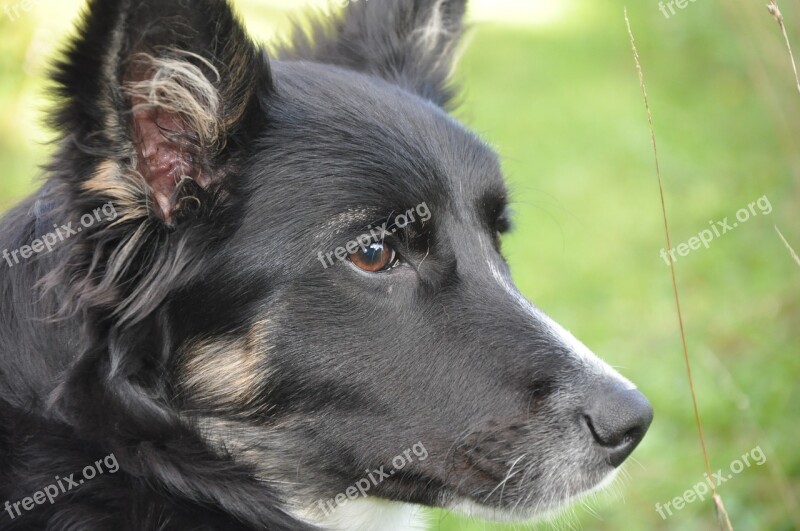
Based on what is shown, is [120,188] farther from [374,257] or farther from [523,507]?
[523,507]

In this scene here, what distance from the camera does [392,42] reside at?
16.3 feet

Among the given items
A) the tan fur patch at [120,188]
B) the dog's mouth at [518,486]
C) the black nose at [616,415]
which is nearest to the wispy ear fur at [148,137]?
the tan fur patch at [120,188]

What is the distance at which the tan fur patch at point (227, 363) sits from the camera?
3.51 m

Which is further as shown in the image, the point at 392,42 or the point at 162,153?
the point at 392,42

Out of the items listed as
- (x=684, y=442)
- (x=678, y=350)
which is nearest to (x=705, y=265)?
(x=678, y=350)

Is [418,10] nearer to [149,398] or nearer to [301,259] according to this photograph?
[301,259]

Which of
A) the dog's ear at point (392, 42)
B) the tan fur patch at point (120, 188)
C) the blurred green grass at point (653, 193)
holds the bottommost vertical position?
the blurred green grass at point (653, 193)

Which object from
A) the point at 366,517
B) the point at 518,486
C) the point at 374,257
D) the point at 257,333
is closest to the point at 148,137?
the point at 257,333

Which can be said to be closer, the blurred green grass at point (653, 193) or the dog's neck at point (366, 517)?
the dog's neck at point (366, 517)

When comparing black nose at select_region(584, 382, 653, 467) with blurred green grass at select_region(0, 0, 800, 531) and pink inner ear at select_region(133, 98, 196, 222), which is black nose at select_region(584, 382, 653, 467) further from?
pink inner ear at select_region(133, 98, 196, 222)

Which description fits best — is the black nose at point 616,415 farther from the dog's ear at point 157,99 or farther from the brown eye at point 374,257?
the dog's ear at point 157,99

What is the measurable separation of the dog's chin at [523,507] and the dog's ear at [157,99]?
5.17 ft

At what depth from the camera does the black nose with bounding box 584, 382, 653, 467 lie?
349 cm

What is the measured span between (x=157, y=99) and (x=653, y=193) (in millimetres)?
8971
